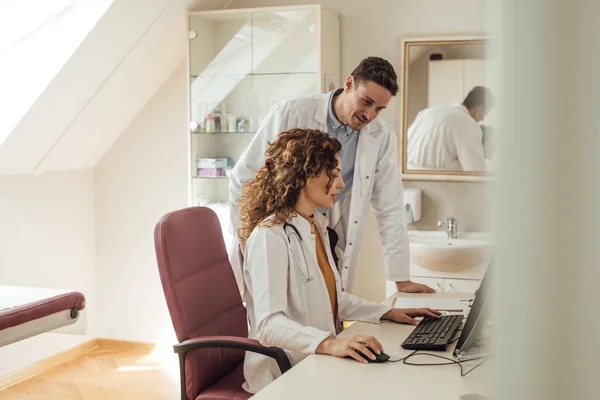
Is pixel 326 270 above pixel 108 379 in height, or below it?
above

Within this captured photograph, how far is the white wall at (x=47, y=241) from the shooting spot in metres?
3.90

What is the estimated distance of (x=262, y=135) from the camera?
8.77 ft

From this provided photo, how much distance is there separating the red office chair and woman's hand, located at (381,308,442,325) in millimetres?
376

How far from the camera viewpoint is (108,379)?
405 cm

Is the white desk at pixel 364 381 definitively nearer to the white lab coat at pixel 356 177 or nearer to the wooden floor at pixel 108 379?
the white lab coat at pixel 356 177

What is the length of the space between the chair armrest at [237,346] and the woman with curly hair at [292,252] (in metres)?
0.05

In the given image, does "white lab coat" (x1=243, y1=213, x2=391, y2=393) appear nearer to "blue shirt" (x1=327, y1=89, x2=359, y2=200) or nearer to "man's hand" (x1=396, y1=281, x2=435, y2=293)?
"man's hand" (x1=396, y1=281, x2=435, y2=293)

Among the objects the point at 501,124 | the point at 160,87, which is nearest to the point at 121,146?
the point at 160,87

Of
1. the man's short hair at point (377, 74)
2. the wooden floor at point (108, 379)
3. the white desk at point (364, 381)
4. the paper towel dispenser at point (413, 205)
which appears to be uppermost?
the man's short hair at point (377, 74)

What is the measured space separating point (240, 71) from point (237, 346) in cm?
238

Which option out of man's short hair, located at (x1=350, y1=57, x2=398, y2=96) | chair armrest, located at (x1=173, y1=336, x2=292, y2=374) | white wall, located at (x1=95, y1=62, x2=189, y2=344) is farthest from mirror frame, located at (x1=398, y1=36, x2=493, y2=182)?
chair armrest, located at (x1=173, y1=336, x2=292, y2=374)

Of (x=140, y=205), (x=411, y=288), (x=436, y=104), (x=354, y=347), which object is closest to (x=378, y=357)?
(x=354, y=347)

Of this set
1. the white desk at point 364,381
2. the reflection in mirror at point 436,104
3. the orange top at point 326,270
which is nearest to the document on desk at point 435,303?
the orange top at point 326,270

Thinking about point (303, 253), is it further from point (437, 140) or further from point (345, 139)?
point (437, 140)
